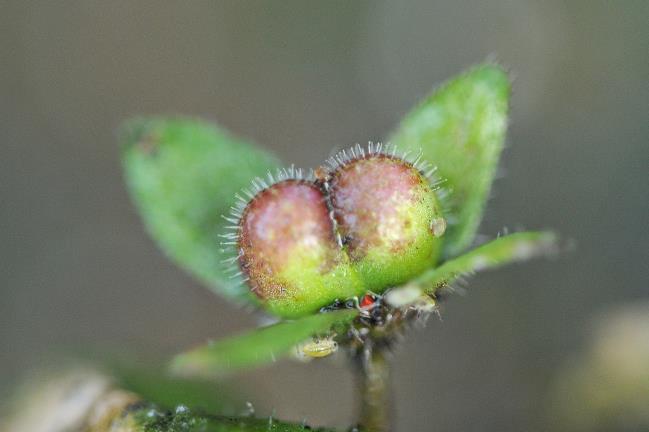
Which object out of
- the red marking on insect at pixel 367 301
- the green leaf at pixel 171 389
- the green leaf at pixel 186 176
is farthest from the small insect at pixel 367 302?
the green leaf at pixel 171 389

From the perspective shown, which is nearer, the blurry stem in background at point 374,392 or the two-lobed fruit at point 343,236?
the two-lobed fruit at point 343,236

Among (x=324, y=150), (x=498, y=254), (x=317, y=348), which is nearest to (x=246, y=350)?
(x=317, y=348)

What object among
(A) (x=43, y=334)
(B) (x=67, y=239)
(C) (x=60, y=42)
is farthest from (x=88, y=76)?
(A) (x=43, y=334)

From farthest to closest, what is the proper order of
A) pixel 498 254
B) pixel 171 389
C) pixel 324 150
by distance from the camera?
pixel 324 150, pixel 171 389, pixel 498 254

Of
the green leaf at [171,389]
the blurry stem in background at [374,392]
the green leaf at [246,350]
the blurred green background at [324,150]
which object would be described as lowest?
the green leaf at [246,350]

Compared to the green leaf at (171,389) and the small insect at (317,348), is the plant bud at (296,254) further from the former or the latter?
the green leaf at (171,389)

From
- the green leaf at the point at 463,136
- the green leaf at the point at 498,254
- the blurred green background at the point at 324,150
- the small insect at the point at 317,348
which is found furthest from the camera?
the blurred green background at the point at 324,150

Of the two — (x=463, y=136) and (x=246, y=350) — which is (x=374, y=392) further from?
(x=463, y=136)
